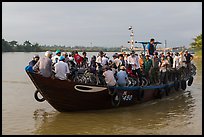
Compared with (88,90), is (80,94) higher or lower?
lower

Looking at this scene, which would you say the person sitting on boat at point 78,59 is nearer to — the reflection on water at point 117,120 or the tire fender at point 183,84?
the reflection on water at point 117,120

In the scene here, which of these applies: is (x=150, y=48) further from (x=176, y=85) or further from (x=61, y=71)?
(x=61, y=71)

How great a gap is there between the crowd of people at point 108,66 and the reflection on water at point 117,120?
102 centimetres

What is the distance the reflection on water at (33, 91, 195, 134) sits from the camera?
855 centimetres

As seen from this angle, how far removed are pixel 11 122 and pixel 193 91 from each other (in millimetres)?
9895

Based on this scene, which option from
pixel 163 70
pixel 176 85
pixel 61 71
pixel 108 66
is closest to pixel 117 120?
pixel 108 66

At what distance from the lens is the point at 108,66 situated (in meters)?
10.6

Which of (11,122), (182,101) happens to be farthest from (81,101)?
(182,101)

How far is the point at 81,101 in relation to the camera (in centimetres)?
999

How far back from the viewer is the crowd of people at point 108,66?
9625 mm

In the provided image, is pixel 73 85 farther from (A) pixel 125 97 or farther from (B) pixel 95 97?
(A) pixel 125 97

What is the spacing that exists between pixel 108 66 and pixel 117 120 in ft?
6.30

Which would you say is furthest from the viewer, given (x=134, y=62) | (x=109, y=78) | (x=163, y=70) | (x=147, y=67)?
(x=163, y=70)

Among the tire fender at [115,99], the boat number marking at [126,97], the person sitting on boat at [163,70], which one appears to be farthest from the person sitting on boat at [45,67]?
the person sitting on boat at [163,70]
